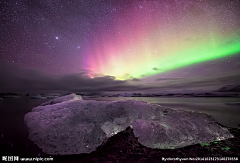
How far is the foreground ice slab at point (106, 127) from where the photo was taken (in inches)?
102

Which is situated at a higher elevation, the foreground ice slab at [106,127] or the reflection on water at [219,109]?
the foreground ice slab at [106,127]

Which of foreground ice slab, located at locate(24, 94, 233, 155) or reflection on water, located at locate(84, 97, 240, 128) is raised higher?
foreground ice slab, located at locate(24, 94, 233, 155)

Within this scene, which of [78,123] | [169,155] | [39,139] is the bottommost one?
[169,155]

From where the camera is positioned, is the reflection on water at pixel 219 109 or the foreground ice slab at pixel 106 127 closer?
the foreground ice slab at pixel 106 127

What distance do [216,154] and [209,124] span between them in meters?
1.36

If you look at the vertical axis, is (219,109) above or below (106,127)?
below

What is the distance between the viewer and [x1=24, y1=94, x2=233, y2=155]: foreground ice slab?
2586 millimetres

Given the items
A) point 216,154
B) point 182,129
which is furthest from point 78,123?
point 216,154

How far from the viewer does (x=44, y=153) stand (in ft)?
7.44

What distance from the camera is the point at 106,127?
3.16 m

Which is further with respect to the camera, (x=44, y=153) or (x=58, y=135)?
(x=58, y=135)

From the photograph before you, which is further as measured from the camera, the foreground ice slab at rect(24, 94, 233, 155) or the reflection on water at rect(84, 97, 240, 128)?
the reflection on water at rect(84, 97, 240, 128)

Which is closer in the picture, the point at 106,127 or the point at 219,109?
the point at 106,127

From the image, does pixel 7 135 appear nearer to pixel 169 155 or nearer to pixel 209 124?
pixel 169 155
